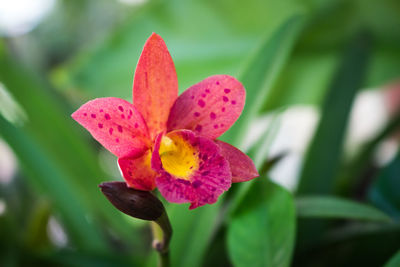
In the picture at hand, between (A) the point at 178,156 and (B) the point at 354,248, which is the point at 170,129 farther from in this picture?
(B) the point at 354,248

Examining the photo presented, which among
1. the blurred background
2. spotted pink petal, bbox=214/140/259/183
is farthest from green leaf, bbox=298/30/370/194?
spotted pink petal, bbox=214/140/259/183

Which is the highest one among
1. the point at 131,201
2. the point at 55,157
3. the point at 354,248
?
the point at 131,201

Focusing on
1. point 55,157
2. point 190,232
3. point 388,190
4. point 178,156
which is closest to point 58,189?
point 55,157

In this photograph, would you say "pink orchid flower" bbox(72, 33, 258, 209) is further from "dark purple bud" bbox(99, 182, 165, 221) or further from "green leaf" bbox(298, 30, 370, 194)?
"green leaf" bbox(298, 30, 370, 194)

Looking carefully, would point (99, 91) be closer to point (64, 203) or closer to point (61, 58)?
point (64, 203)

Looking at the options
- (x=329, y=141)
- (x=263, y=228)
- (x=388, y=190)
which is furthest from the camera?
(x=329, y=141)

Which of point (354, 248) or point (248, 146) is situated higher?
point (248, 146)

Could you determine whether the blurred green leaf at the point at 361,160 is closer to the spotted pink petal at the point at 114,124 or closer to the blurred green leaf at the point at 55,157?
the blurred green leaf at the point at 55,157

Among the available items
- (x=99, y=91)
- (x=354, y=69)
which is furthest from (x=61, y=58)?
(x=354, y=69)
